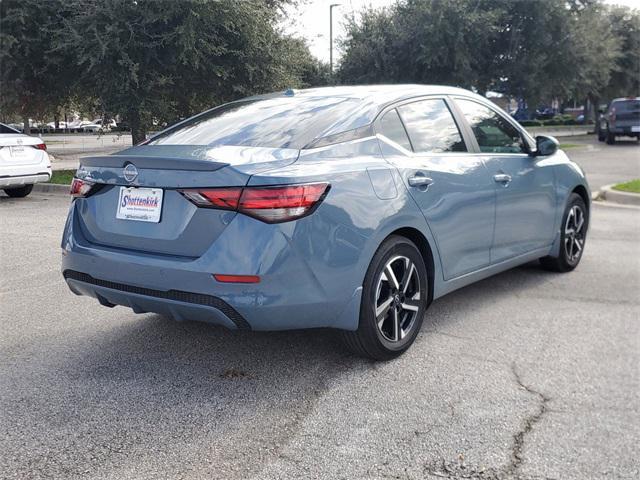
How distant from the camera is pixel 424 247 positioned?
413 cm

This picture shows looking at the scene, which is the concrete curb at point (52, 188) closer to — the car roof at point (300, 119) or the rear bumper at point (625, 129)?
the car roof at point (300, 119)

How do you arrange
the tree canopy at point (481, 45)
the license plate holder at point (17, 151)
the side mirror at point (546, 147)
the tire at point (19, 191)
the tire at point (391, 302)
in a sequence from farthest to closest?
the tree canopy at point (481, 45), the tire at point (19, 191), the license plate holder at point (17, 151), the side mirror at point (546, 147), the tire at point (391, 302)

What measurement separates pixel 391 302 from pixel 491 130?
1937 millimetres

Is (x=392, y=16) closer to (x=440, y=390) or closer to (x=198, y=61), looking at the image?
(x=198, y=61)

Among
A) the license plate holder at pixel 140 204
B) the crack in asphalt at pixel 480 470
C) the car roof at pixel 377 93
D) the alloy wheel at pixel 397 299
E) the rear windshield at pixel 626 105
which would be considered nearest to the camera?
the crack in asphalt at pixel 480 470

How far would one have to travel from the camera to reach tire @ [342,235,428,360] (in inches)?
144

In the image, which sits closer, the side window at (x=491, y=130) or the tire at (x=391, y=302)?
the tire at (x=391, y=302)

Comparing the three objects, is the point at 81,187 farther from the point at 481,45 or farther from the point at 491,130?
the point at 481,45

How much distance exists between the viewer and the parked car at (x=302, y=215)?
10.6ft

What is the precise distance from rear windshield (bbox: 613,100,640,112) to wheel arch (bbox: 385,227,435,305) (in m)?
25.2

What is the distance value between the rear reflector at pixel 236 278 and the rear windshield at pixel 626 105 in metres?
26.6

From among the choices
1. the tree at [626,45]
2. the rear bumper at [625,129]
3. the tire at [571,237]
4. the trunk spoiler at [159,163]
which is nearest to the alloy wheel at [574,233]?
the tire at [571,237]

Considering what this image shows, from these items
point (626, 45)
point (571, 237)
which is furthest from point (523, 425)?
point (626, 45)

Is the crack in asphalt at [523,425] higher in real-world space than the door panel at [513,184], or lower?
lower
